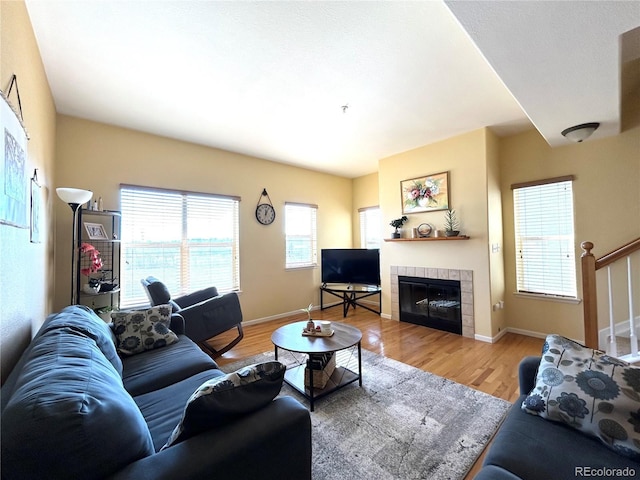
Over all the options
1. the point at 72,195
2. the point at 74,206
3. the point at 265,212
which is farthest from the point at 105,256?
the point at 265,212

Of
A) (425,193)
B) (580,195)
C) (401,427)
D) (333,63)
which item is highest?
(333,63)

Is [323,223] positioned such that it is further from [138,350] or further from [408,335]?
[138,350]

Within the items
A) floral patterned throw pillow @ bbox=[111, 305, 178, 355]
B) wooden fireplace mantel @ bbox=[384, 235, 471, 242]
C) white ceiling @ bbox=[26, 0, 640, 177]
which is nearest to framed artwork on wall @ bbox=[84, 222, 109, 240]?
floral patterned throw pillow @ bbox=[111, 305, 178, 355]

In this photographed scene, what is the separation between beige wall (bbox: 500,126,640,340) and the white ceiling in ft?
0.86

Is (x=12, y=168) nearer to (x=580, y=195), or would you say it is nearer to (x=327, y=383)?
(x=327, y=383)

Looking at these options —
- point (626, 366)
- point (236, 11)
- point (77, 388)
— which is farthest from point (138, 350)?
point (626, 366)

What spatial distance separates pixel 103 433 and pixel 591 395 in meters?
1.81

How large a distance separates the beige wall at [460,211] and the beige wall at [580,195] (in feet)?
2.00

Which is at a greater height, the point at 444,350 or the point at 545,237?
the point at 545,237

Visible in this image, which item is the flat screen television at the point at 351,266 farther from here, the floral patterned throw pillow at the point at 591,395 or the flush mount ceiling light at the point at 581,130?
the floral patterned throw pillow at the point at 591,395

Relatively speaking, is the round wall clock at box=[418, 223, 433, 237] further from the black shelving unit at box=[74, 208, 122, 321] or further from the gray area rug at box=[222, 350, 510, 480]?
the black shelving unit at box=[74, 208, 122, 321]

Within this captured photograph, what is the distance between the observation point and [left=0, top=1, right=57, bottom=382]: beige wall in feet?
4.07

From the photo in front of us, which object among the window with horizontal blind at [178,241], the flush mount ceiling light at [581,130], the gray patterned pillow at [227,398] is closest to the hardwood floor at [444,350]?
the window with horizontal blind at [178,241]

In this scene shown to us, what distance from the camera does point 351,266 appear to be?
4.84 metres
